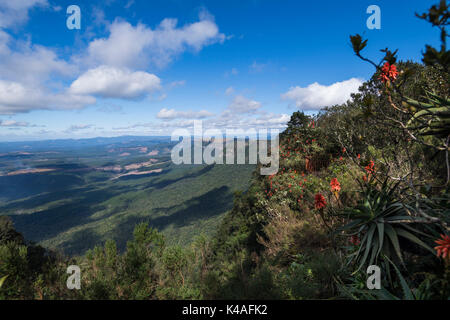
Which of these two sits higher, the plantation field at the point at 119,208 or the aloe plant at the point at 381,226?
the aloe plant at the point at 381,226

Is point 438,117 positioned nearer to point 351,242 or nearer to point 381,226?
point 381,226

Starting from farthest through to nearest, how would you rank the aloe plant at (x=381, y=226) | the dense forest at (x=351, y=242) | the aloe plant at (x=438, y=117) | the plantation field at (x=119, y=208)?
the plantation field at (x=119, y=208)
the aloe plant at (x=381, y=226)
the dense forest at (x=351, y=242)
the aloe plant at (x=438, y=117)

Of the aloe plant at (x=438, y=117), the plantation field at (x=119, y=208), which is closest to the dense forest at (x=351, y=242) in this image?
the aloe plant at (x=438, y=117)

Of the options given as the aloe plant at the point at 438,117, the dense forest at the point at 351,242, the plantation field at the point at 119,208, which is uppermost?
the aloe plant at the point at 438,117

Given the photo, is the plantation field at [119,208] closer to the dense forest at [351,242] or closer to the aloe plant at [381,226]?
the dense forest at [351,242]

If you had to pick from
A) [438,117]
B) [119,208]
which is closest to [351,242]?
[438,117]

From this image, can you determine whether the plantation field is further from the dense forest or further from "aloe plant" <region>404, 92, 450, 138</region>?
"aloe plant" <region>404, 92, 450, 138</region>

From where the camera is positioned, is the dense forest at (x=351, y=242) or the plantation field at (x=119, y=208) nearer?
the dense forest at (x=351, y=242)

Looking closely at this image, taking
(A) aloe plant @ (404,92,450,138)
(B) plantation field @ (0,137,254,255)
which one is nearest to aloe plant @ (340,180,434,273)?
(A) aloe plant @ (404,92,450,138)

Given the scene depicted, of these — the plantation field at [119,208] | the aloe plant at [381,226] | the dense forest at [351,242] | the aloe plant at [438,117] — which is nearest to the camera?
the aloe plant at [438,117]

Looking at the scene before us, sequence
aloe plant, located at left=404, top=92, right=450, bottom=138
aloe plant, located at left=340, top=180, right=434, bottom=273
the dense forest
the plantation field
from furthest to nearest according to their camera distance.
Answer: the plantation field, aloe plant, located at left=340, top=180, right=434, bottom=273, the dense forest, aloe plant, located at left=404, top=92, right=450, bottom=138

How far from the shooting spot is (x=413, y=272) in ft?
8.26

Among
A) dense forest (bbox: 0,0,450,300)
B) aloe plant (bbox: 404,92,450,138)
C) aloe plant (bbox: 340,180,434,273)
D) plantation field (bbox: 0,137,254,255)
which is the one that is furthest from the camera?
plantation field (bbox: 0,137,254,255)
